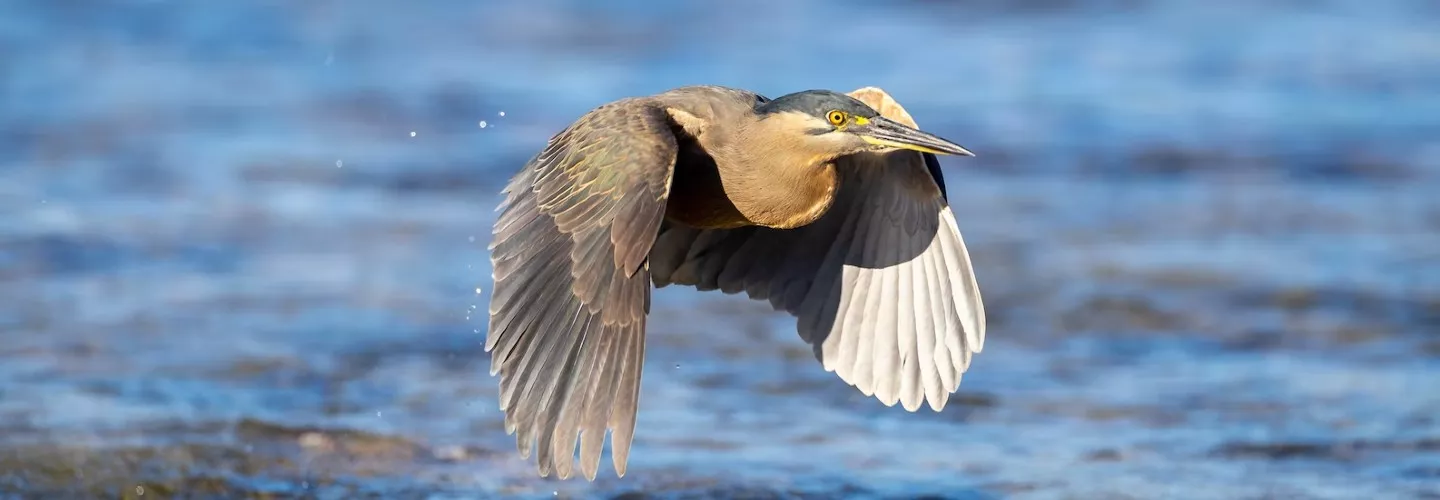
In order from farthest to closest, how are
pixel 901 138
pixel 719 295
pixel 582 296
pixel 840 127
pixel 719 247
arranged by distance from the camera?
1. pixel 719 295
2. pixel 719 247
3. pixel 840 127
4. pixel 901 138
5. pixel 582 296

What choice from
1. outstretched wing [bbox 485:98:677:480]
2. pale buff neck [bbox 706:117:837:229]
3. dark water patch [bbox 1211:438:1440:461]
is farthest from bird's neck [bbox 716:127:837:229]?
dark water patch [bbox 1211:438:1440:461]

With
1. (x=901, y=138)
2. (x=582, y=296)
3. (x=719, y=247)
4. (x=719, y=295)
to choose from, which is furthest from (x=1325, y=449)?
(x=582, y=296)

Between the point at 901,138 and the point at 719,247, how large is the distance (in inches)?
53.7

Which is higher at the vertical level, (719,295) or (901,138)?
(719,295)

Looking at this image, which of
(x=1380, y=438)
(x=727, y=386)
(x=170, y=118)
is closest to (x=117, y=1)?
(x=170, y=118)

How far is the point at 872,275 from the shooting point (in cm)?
670

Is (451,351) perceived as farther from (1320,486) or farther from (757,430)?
(1320,486)

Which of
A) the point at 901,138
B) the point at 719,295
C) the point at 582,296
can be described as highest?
the point at 719,295

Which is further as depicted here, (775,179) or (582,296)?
(775,179)

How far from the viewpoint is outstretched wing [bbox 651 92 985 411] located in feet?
21.2

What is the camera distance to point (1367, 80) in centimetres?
1389

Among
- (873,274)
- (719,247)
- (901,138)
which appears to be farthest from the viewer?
(719,247)

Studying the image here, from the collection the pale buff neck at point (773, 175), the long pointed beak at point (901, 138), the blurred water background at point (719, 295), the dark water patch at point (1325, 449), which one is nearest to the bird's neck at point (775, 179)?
the pale buff neck at point (773, 175)

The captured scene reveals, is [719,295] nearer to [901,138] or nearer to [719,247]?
[719,247]
